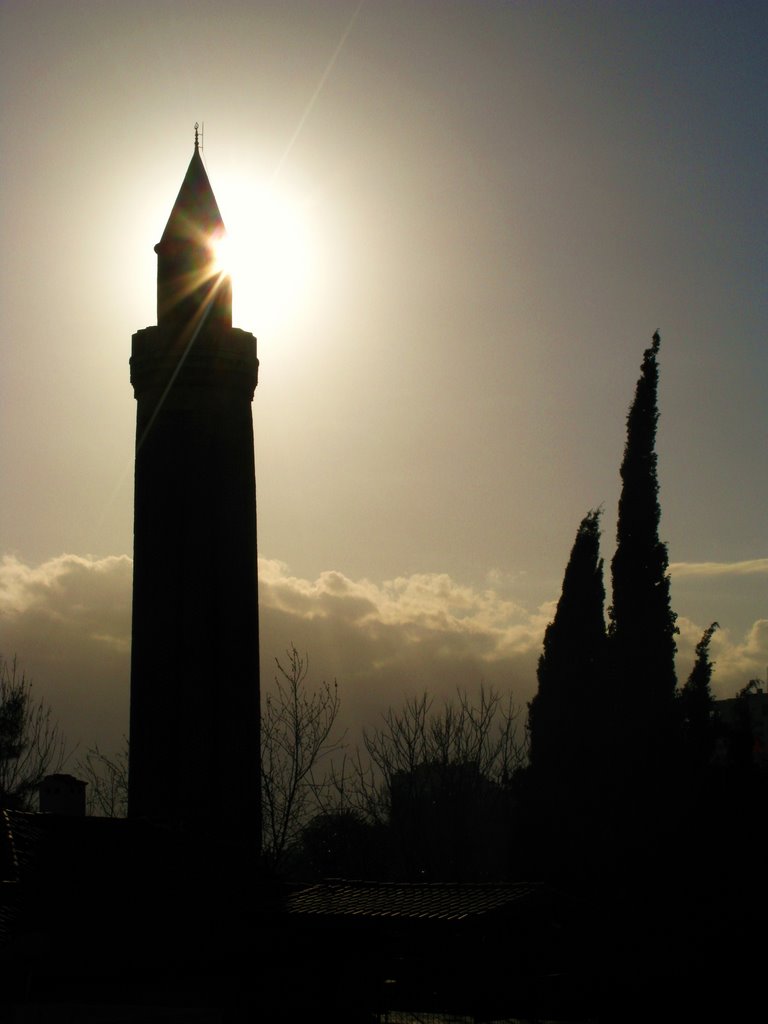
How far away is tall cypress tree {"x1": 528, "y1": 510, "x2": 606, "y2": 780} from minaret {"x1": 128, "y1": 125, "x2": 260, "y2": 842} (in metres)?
7.42

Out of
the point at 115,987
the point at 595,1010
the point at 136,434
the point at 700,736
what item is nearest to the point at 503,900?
the point at 595,1010

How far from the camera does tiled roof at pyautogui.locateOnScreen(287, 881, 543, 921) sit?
17.4m

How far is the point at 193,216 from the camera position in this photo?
1249 inches

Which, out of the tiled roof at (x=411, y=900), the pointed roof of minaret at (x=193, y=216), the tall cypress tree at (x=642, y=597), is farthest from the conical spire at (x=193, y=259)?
the tiled roof at (x=411, y=900)

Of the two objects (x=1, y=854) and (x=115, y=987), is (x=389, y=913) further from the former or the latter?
(x=1, y=854)

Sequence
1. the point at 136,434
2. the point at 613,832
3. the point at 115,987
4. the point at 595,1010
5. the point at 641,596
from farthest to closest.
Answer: the point at 136,434 < the point at 641,596 < the point at 613,832 < the point at 595,1010 < the point at 115,987

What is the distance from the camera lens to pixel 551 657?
1037 inches

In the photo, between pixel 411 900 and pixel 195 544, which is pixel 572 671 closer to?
pixel 411 900

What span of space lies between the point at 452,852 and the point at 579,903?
1321 cm

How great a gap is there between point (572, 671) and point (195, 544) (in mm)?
9802

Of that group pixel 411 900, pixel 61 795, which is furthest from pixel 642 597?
pixel 61 795

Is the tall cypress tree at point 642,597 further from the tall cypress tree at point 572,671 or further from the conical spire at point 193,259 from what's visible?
the conical spire at point 193,259

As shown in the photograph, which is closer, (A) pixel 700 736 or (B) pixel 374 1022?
(B) pixel 374 1022

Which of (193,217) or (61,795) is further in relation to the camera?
(193,217)
